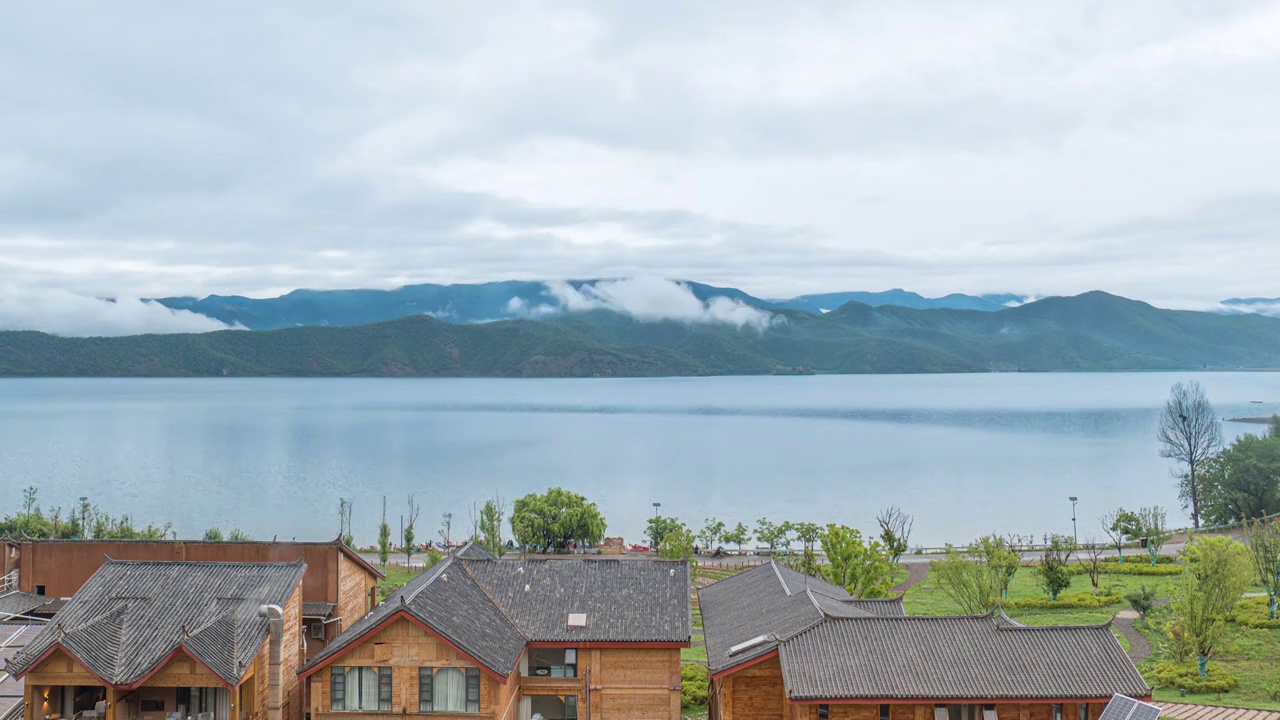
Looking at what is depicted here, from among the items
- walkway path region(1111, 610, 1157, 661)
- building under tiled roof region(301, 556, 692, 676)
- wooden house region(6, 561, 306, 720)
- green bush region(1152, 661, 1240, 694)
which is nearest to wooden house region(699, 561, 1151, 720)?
building under tiled roof region(301, 556, 692, 676)

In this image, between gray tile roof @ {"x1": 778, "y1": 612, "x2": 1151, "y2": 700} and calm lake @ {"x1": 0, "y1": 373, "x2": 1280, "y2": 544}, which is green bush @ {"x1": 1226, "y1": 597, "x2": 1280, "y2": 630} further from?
calm lake @ {"x1": 0, "y1": 373, "x2": 1280, "y2": 544}

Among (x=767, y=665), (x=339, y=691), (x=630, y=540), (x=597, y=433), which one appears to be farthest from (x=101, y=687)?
(x=597, y=433)

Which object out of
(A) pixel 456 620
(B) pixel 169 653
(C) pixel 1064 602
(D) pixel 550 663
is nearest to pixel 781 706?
(D) pixel 550 663

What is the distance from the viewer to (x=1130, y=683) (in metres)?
27.3

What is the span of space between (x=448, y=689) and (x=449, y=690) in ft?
0.14

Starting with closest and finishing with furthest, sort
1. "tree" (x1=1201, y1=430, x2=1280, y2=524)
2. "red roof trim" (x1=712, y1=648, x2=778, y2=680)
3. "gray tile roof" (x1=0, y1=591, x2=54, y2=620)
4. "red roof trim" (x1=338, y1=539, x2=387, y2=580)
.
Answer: "red roof trim" (x1=712, y1=648, x2=778, y2=680) < "red roof trim" (x1=338, y1=539, x2=387, y2=580) < "gray tile roof" (x1=0, y1=591, x2=54, y2=620) < "tree" (x1=1201, y1=430, x2=1280, y2=524)

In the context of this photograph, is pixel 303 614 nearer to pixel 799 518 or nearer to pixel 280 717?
pixel 280 717

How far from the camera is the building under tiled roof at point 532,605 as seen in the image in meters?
28.7

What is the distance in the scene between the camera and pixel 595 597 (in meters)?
32.9

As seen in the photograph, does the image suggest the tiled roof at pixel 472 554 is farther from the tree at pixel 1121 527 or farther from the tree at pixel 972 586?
the tree at pixel 1121 527

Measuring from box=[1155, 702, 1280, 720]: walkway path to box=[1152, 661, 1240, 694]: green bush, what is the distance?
8.73 feet

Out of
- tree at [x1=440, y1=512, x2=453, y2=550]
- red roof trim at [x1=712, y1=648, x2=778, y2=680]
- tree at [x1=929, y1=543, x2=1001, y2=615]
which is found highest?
red roof trim at [x1=712, y1=648, x2=778, y2=680]

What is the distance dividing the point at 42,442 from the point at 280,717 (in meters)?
174

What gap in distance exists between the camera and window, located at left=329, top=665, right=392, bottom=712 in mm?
28625
